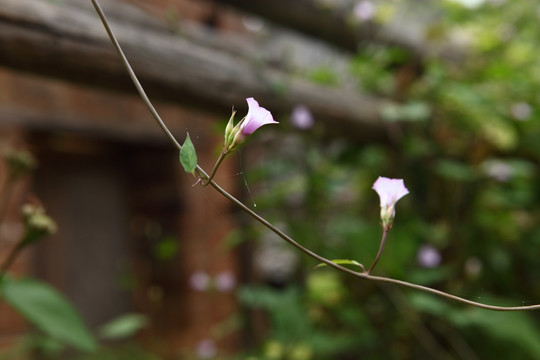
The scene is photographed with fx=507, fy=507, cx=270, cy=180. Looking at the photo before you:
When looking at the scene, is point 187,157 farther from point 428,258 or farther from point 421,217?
point 421,217

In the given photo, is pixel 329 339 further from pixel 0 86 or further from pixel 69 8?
pixel 0 86

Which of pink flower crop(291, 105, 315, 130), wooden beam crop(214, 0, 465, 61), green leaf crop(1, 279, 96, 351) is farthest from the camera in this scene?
wooden beam crop(214, 0, 465, 61)

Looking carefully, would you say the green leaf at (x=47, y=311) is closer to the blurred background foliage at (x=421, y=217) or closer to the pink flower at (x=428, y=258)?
the blurred background foliage at (x=421, y=217)

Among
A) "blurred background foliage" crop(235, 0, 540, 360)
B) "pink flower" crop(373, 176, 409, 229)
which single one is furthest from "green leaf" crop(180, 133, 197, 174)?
"blurred background foliage" crop(235, 0, 540, 360)

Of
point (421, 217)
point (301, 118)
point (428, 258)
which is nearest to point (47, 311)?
point (301, 118)

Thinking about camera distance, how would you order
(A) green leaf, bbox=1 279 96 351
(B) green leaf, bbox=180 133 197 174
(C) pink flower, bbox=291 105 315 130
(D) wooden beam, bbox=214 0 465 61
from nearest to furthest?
(B) green leaf, bbox=180 133 197 174 < (A) green leaf, bbox=1 279 96 351 < (C) pink flower, bbox=291 105 315 130 < (D) wooden beam, bbox=214 0 465 61

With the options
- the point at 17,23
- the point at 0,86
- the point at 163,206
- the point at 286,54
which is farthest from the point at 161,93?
the point at 163,206

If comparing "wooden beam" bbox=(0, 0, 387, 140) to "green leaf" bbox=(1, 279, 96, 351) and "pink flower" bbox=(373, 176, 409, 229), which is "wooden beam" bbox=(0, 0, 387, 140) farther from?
"pink flower" bbox=(373, 176, 409, 229)
